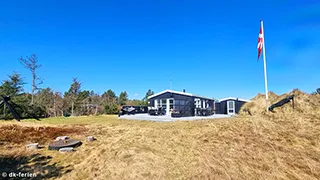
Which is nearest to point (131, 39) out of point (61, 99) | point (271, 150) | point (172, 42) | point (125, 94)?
point (172, 42)

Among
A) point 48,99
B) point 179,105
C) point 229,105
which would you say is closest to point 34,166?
point 179,105

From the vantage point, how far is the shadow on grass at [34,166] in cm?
373

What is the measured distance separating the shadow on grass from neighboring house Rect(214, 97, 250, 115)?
20.5 metres

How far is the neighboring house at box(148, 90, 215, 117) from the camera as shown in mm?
15976

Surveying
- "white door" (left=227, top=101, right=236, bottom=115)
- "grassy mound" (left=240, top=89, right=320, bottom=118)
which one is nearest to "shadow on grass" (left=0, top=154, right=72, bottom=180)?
"grassy mound" (left=240, top=89, right=320, bottom=118)

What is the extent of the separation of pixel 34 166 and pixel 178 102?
12.9 metres

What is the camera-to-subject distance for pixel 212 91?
28422 millimetres

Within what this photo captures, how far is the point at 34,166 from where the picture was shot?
404cm

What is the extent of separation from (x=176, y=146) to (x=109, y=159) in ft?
6.28

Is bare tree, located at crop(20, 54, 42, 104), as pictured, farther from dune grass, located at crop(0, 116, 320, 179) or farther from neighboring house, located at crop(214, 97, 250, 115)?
neighboring house, located at crop(214, 97, 250, 115)

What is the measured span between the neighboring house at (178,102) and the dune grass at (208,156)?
10.2 meters

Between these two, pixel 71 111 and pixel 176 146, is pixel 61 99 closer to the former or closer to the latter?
pixel 71 111

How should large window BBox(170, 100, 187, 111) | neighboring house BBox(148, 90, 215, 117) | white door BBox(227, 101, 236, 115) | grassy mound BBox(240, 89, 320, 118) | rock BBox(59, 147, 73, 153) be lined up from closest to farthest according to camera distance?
grassy mound BBox(240, 89, 320, 118), rock BBox(59, 147, 73, 153), large window BBox(170, 100, 187, 111), neighboring house BBox(148, 90, 215, 117), white door BBox(227, 101, 236, 115)

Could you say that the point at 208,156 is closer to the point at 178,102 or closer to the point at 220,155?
the point at 220,155
